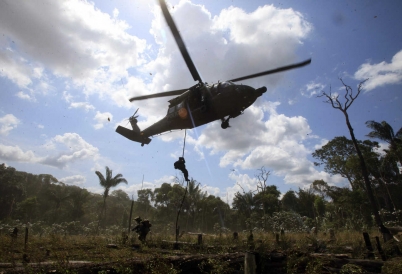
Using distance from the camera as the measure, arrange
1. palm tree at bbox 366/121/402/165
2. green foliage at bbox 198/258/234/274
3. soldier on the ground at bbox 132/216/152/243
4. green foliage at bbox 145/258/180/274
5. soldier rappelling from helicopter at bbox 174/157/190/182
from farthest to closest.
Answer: palm tree at bbox 366/121/402/165, soldier on the ground at bbox 132/216/152/243, soldier rappelling from helicopter at bbox 174/157/190/182, green foliage at bbox 198/258/234/274, green foliage at bbox 145/258/180/274

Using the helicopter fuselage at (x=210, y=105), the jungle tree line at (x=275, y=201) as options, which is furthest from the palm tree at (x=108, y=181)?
the helicopter fuselage at (x=210, y=105)

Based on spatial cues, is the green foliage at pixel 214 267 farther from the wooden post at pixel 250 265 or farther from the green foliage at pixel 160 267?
the wooden post at pixel 250 265

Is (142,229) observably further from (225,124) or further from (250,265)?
(250,265)

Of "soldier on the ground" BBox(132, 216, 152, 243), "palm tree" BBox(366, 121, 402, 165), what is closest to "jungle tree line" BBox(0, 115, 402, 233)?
"palm tree" BBox(366, 121, 402, 165)

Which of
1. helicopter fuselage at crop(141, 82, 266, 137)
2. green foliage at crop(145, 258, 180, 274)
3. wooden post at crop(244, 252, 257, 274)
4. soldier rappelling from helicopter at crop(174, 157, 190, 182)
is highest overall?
helicopter fuselage at crop(141, 82, 266, 137)

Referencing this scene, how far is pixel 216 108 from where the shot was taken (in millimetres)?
8648

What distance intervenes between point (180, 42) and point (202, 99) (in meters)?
2.22

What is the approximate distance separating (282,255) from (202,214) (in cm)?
3567

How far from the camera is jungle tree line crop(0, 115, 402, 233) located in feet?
80.4

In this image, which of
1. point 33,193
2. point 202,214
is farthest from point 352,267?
point 33,193

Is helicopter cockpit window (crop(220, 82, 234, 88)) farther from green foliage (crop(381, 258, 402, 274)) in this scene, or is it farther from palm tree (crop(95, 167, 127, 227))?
palm tree (crop(95, 167, 127, 227))

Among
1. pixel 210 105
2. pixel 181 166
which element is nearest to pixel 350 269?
pixel 181 166

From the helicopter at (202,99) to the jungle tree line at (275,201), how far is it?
1629 centimetres

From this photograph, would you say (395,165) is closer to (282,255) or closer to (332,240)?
(332,240)
